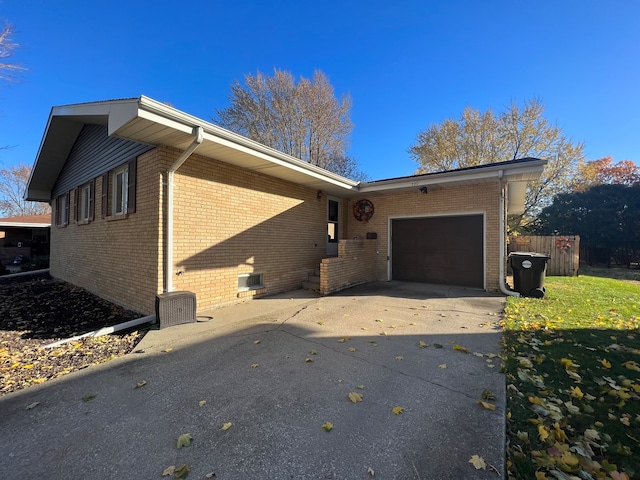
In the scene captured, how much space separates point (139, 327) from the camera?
519 centimetres

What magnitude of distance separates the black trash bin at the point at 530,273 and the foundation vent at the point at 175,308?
7.90m

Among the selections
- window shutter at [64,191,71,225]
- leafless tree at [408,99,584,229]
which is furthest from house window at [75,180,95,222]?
leafless tree at [408,99,584,229]

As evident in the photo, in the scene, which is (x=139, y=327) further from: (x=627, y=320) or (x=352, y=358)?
(x=627, y=320)

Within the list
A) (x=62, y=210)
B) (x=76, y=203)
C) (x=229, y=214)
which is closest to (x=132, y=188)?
(x=229, y=214)

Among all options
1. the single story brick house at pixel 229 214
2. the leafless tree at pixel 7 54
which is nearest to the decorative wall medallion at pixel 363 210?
the single story brick house at pixel 229 214

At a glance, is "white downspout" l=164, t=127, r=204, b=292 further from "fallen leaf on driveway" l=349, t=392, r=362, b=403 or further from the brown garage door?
the brown garage door

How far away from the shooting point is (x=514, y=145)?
2002cm

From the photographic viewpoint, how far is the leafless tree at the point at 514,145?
19.2 metres

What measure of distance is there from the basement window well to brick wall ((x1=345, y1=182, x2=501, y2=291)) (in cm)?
423

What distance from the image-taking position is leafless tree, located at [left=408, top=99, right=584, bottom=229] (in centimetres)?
1919

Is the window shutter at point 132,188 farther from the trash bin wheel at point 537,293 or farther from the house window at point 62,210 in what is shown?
the trash bin wheel at point 537,293

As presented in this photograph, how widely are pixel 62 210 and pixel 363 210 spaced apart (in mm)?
12208

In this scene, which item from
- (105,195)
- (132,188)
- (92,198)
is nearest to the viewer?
(132,188)

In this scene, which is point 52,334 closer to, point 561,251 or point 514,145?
point 561,251
